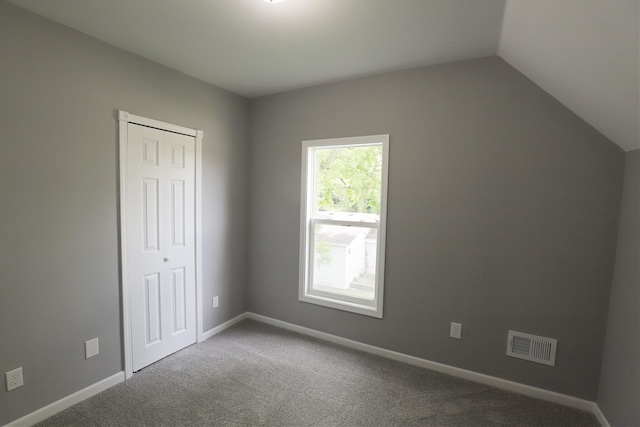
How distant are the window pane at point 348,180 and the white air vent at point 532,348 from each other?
1.43 m

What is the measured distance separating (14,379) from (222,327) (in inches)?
64.9

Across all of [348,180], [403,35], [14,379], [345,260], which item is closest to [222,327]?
[345,260]

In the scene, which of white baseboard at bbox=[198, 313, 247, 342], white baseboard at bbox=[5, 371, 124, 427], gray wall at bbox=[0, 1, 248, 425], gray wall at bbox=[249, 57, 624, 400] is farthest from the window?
white baseboard at bbox=[5, 371, 124, 427]

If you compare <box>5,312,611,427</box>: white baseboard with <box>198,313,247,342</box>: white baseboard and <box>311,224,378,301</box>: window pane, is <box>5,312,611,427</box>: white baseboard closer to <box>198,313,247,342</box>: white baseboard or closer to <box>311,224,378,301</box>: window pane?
<box>198,313,247,342</box>: white baseboard

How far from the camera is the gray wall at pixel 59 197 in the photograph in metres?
1.76

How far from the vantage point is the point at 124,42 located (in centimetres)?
216

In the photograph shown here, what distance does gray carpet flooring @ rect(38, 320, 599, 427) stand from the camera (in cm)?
196

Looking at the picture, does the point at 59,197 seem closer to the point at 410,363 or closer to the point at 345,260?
the point at 345,260

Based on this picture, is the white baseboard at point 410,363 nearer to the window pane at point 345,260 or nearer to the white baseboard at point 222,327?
the white baseboard at point 222,327

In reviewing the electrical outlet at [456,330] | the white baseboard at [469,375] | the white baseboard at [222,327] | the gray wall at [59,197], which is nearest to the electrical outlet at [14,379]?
the gray wall at [59,197]

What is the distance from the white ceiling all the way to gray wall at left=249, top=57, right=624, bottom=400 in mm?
205

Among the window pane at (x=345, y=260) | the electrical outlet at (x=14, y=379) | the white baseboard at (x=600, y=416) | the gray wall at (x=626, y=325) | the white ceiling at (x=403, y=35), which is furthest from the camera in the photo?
the window pane at (x=345, y=260)

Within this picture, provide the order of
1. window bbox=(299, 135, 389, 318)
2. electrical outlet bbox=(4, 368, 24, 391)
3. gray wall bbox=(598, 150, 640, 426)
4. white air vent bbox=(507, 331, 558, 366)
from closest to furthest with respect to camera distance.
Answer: gray wall bbox=(598, 150, 640, 426) < electrical outlet bbox=(4, 368, 24, 391) < white air vent bbox=(507, 331, 558, 366) < window bbox=(299, 135, 389, 318)

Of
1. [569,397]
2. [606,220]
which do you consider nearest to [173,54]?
[606,220]
